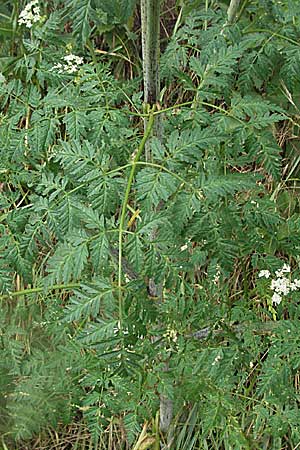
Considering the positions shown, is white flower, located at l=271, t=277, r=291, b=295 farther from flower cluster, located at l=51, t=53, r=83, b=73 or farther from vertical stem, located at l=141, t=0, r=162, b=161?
flower cluster, located at l=51, t=53, r=83, b=73

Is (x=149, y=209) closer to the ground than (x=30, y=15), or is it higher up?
closer to the ground

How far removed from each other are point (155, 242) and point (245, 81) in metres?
0.38

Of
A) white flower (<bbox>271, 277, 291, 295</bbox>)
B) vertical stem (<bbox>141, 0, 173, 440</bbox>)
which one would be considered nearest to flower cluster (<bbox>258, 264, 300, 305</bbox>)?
white flower (<bbox>271, 277, 291, 295</bbox>)

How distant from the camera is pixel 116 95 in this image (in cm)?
122

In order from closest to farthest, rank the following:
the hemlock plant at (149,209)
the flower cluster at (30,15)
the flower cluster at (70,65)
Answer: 1. the hemlock plant at (149,209)
2. the flower cluster at (70,65)
3. the flower cluster at (30,15)

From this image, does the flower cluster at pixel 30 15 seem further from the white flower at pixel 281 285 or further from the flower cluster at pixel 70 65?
the white flower at pixel 281 285

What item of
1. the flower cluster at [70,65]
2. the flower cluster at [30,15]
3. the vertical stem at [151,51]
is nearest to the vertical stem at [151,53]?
the vertical stem at [151,51]

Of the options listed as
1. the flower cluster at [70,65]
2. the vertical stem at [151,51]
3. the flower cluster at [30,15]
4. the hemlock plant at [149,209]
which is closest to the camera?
the vertical stem at [151,51]

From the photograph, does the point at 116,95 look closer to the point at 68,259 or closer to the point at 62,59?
the point at 62,59

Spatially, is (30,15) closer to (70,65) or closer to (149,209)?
(70,65)

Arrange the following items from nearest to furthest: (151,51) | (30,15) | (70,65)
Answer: (151,51)
(70,65)
(30,15)

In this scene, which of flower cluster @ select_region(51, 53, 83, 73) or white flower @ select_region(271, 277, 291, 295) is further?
white flower @ select_region(271, 277, 291, 295)

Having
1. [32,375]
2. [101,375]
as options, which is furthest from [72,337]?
[101,375]

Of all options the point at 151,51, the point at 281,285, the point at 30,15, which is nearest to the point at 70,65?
the point at 30,15
